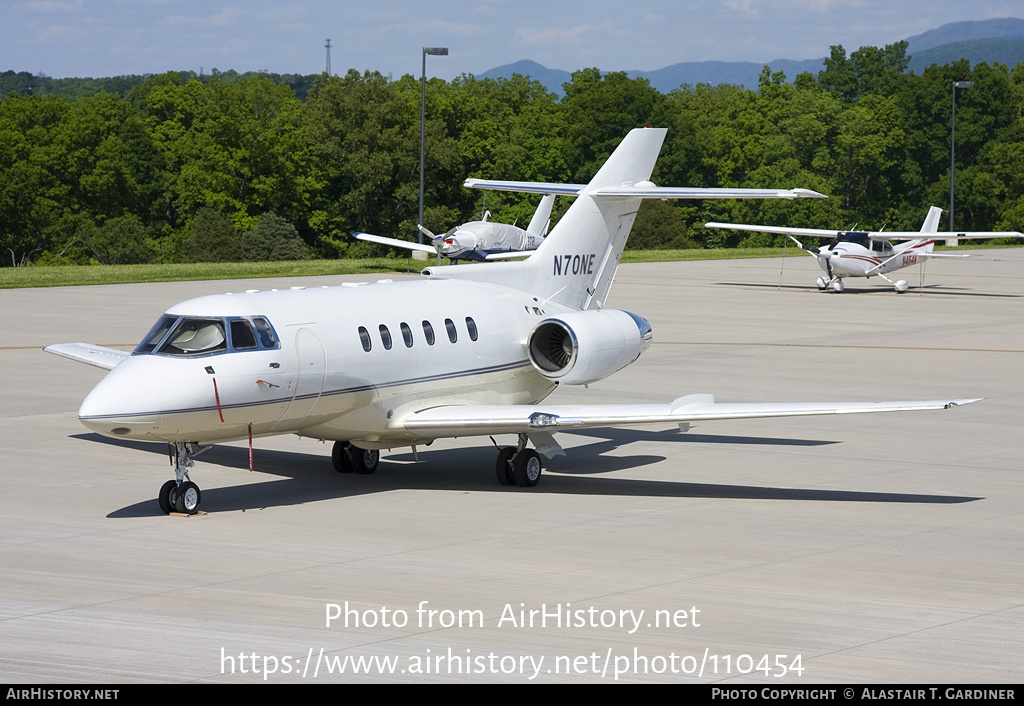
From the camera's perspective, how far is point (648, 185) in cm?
2217

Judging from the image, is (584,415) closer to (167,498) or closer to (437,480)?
(437,480)

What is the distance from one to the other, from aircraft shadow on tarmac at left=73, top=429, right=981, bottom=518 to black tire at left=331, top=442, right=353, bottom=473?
0.38ft

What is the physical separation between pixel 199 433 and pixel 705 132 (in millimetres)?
119516

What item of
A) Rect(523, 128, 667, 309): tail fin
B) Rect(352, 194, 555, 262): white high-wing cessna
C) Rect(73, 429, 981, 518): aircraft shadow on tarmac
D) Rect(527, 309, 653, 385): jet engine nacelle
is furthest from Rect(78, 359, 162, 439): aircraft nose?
Rect(352, 194, 555, 262): white high-wing cessna

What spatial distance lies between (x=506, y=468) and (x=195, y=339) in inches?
181

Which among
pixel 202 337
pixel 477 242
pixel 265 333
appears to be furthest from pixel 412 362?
pixel 477 242

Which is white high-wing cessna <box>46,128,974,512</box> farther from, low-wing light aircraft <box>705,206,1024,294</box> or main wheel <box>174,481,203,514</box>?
low-wing light aircraft <box>705,206,1024,294</box>

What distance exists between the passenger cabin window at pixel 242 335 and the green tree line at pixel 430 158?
8460 centimetres

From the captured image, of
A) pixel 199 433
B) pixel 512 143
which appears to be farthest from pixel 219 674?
pixel 512 143

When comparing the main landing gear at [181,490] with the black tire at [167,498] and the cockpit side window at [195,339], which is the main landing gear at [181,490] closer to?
the black tire at [167,498]

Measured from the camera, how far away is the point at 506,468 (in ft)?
61.1

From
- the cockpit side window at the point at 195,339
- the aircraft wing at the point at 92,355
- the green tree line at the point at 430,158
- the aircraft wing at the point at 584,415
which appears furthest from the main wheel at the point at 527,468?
the green tree line at the point at 430,158

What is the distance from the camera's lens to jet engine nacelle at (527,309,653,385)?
1955 cm

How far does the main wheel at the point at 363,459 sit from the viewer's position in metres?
19.2
